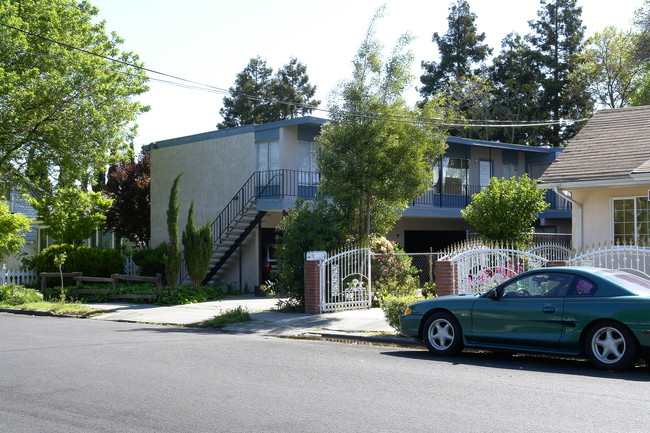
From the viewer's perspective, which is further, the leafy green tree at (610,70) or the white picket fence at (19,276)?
the leafy green tree at (610,70)

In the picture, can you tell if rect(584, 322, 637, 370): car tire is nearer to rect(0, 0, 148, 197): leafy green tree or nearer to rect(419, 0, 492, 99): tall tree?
rect(0, 0, 148, 197): leafy green tree

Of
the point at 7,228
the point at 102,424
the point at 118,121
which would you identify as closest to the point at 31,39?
the point at 118,121

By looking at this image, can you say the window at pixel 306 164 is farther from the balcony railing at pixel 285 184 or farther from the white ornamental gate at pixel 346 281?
the white ornamental gate at pixel 346 281

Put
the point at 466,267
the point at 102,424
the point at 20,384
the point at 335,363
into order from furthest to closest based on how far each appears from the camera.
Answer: the point at 466,267 < the point at 335,363 < the point at 20,384 < the point at 102,424

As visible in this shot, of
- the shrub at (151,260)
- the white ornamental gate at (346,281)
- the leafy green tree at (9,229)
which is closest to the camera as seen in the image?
the white ornamental gate at (346,281)

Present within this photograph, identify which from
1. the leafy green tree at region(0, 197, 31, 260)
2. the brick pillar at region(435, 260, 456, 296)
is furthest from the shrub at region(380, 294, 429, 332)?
the leafy green tree at region(0, 197, 31, 260)

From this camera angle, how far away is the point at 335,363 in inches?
393

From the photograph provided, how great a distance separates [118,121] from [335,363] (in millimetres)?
19015

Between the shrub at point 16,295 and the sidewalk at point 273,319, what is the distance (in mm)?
2341

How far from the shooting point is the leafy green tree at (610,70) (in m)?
42.4

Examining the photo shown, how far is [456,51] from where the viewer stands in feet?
173

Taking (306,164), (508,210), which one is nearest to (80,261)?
(306,164)

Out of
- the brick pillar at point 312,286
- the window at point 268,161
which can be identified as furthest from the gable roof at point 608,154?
the window at point 268,161

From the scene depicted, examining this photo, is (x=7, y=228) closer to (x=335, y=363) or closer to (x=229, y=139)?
(x=229, y=139)
